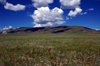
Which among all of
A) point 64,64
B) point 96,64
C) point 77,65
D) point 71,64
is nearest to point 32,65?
point 64,64

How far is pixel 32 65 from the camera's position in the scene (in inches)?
176

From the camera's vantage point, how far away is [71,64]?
14.9 feet

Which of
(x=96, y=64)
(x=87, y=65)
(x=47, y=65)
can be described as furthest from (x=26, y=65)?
(x=96, y=64)

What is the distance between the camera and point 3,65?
4414 millimetres

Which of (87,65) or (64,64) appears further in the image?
(64,64)

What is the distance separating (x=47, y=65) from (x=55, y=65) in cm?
55

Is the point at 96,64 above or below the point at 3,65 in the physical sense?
below

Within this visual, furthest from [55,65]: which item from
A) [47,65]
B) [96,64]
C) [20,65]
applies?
[96,64]

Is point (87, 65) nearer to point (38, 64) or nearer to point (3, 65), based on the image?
point (38, 64)

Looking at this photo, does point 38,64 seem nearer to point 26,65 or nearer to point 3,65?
point 26,65

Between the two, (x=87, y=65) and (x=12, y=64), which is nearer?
(x=87, y=65)

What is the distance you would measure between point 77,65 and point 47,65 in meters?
1.93

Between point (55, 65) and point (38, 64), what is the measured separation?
1.14 m

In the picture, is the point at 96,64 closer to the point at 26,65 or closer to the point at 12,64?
the point at 26,65
